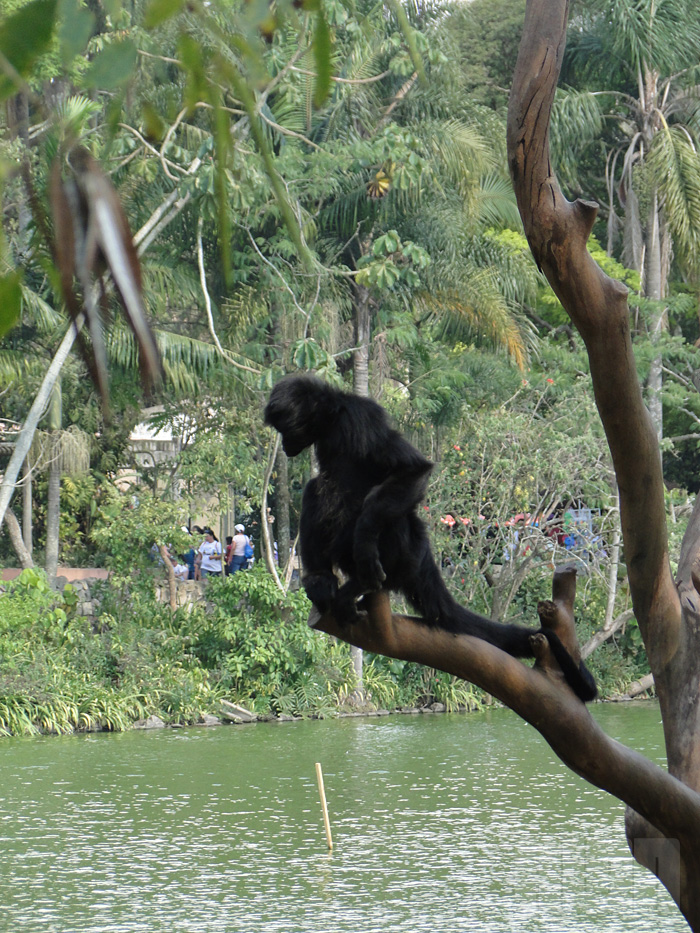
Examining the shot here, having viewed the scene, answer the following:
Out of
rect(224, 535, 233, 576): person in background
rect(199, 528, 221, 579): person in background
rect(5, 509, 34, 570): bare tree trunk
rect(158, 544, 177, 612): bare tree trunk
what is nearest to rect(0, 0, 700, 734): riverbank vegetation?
rect(5, 509, 34, 570): bare tree trunk

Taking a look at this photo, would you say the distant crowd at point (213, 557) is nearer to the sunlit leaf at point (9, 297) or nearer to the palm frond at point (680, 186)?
the palm frond at point (680, 186)

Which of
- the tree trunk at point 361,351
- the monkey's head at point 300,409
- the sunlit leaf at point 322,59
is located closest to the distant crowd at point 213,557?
the tree trunk at point 361,351

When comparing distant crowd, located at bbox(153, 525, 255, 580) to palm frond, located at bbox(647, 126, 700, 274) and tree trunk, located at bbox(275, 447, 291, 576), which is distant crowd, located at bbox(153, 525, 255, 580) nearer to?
tree trunk, located at bbox(275, 447, 291, 576)

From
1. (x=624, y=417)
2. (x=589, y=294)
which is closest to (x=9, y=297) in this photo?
(x=589, y=294)

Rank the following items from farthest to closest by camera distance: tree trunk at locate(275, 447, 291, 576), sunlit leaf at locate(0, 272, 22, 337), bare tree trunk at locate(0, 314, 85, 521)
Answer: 1. tree trunk at locate(275, 447, 291, 576)
2. bare tree trunk at locate(0, 314, 85, 521)
3. sunlit leaf at locate(0, 272, 22, 337)

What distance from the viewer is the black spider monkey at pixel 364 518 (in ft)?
10.6

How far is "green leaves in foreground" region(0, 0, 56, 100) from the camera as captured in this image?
2.23 feet

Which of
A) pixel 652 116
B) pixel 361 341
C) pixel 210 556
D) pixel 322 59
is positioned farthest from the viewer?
pixel 652 116

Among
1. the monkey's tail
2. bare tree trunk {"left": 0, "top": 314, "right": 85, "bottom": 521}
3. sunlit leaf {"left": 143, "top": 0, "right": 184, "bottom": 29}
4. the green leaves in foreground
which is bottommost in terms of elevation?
the monkey's tail

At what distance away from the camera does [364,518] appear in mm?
3332

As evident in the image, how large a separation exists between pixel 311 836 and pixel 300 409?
7.07 m

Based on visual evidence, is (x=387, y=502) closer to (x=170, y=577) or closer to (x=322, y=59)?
(x=322, y=59)

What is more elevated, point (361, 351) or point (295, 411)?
point (361, 351)

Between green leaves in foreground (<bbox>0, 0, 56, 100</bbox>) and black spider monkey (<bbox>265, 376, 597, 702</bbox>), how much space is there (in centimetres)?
249
